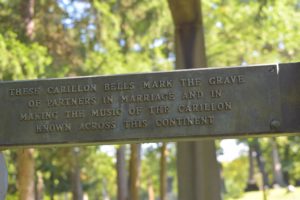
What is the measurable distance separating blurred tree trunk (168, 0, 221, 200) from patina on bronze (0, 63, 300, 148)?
446cm

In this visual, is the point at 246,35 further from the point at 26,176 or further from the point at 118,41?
the point at 26,176

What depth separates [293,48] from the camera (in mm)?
22016

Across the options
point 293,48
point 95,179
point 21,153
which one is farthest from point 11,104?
point 95,179

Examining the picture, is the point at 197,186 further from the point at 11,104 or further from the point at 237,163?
the point at 237,163

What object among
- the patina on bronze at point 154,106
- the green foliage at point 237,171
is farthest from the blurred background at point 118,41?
the green foliage at point 237,171

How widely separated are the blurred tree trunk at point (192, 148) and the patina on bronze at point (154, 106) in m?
4.46

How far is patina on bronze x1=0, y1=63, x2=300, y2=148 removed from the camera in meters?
6.73

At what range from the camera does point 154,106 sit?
6.86m

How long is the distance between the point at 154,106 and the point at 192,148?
4.57 metres

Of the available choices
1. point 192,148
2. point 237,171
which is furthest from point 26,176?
point 237,171

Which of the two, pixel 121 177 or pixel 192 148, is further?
pixel 121 177

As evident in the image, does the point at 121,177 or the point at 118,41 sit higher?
the point at 118,41

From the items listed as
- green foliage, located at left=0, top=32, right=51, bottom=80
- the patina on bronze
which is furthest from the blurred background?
the patina on bronze

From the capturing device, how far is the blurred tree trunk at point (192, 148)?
36.5 feet
